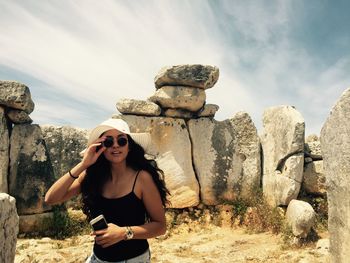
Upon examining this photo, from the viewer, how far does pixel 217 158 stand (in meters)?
9.65

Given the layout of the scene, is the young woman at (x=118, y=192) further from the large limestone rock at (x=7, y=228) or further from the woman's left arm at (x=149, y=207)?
the large limestone rock at (x=7, y=228)

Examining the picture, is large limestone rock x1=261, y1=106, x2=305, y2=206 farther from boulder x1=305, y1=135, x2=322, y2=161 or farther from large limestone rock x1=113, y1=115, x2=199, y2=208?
large limestone rock x1=113, y1=115, x2=199, y2=208

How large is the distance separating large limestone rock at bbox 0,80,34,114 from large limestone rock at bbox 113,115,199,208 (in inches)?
91.0

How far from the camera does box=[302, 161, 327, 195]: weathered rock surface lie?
8.31 meters

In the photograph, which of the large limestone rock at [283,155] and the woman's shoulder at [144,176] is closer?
the woman's shoulder at [144,176]

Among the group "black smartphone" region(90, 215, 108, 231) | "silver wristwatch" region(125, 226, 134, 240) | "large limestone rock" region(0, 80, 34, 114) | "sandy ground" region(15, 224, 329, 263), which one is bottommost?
"sandy ground" region(15, 224, 329, 263)

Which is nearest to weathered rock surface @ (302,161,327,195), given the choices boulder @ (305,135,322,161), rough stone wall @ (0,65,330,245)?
rough stone wall @ (0,65,330,245)

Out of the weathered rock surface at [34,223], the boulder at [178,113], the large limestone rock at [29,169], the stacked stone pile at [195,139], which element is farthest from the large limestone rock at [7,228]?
the boulder at [178,113]

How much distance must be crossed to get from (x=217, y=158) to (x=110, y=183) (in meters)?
7.06

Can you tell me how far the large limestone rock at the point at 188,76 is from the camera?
924 cm

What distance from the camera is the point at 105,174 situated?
2920 millimetres

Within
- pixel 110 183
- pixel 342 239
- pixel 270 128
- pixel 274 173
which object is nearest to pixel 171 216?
pixel 274 173

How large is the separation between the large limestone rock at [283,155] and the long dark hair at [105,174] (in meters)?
5.90

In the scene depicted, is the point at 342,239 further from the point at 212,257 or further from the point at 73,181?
the point at 212,257
